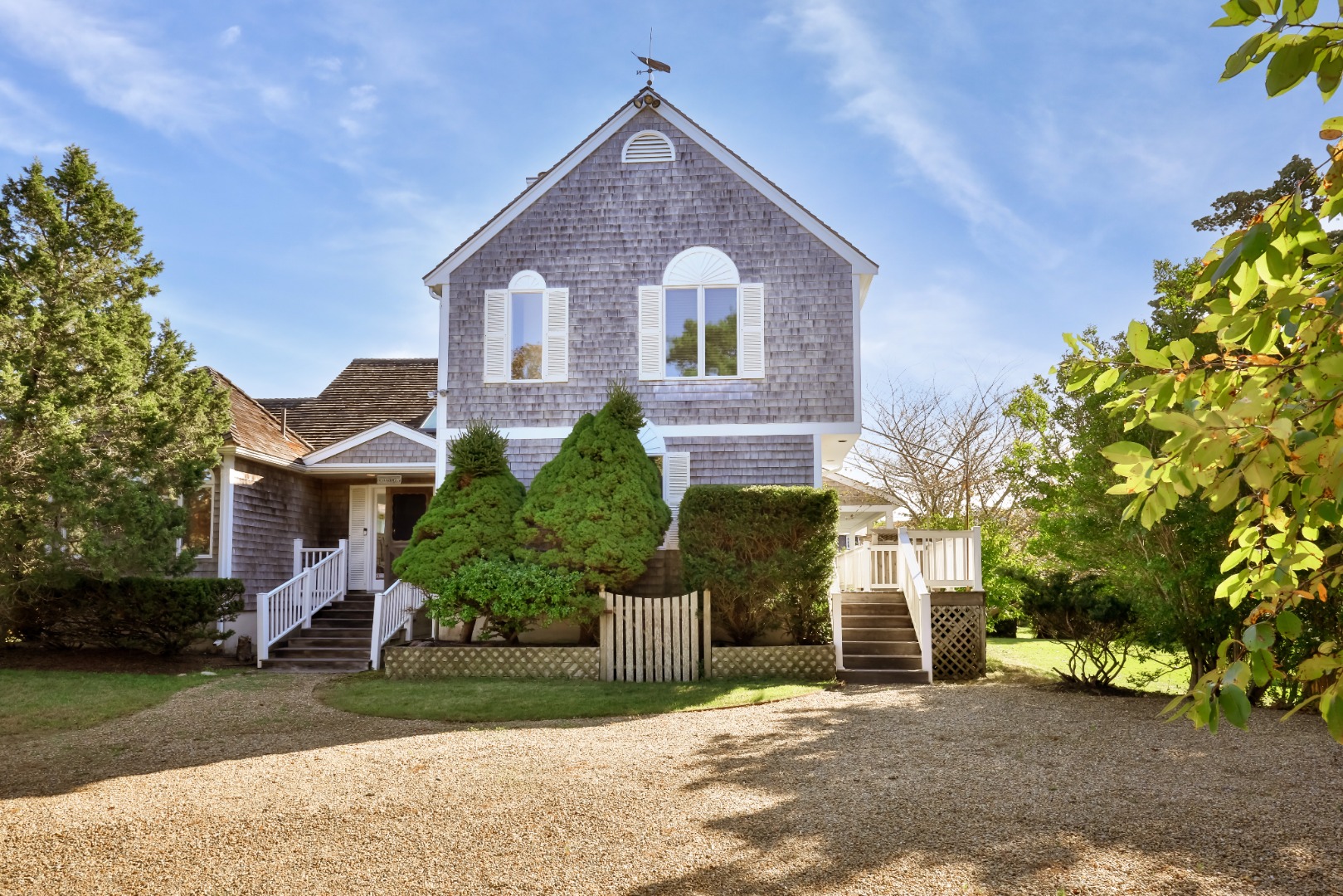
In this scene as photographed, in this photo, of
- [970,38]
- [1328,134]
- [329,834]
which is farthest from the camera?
[970,38]

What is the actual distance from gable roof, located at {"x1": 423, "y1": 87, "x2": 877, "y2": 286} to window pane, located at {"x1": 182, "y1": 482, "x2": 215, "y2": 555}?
19.5 feet

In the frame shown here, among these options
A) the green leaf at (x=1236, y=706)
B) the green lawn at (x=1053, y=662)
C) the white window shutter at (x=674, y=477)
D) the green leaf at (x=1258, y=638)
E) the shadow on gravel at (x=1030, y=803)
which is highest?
the white window shutter at (x=674, y=477)

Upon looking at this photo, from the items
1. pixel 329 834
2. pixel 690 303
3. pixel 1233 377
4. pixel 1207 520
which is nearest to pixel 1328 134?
pixel 1233 377

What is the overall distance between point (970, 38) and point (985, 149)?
4313 millimetres

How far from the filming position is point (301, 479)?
19578 mm

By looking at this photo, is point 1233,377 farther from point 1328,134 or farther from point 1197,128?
point 1197,128

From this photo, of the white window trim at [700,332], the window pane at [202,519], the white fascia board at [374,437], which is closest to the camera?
the white window trim at [700,332]

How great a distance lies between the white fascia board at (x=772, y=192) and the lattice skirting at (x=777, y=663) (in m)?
6.73

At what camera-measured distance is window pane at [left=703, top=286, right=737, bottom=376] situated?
15945 mm

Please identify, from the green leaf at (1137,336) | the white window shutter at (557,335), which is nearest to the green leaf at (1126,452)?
the green leaf at (1137,336)

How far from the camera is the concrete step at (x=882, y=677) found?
12.9 m

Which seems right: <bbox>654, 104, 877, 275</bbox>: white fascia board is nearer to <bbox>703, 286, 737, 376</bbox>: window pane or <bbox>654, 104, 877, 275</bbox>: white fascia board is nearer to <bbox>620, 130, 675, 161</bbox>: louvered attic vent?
<bbox>620, 130, 675, 161</bbox>: louvered attic vent

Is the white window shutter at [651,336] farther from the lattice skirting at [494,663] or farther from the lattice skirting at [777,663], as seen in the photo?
the lattice skirting at [777,663]

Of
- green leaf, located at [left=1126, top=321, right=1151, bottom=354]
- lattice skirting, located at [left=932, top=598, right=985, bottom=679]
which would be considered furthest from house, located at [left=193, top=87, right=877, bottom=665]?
green leaf, located at [left=1126, top=321, right=1151, bottom=354]
